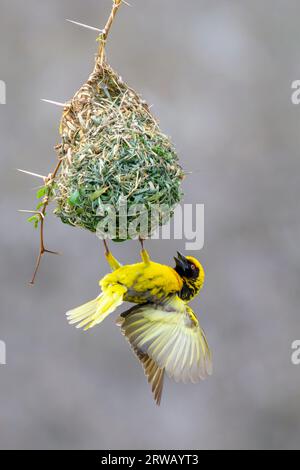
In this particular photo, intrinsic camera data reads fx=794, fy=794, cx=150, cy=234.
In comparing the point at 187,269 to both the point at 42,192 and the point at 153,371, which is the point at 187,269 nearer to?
the point at 153,371

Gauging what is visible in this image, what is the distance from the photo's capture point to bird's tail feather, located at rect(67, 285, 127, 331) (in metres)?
2.75

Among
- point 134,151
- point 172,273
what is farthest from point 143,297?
point 134,151

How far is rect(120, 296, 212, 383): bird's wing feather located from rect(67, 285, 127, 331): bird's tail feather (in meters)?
0.13

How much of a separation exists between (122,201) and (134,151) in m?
0.19

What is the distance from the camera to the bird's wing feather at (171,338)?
9.64 ft

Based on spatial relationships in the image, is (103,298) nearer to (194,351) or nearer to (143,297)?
(143,297)

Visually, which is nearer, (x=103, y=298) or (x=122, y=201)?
(x=122, y=201)

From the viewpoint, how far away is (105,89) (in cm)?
285

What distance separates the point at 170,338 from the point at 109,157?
763 mm

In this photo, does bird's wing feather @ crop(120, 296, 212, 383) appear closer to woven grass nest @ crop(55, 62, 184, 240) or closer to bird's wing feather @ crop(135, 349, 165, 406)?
bird's wing feather @ crop(135, 349, 165, 406)

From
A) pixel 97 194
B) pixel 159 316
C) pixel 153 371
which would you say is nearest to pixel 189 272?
pixel 159 316

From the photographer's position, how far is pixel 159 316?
2998 mm

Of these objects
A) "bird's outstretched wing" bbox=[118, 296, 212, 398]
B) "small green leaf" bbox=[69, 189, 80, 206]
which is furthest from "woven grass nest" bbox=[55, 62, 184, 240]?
"bird's outstretched wing" bbox=[118, 296, 212, 398]

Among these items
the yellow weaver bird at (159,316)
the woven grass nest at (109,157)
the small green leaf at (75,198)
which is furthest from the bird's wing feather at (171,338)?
the small green leaf at (75,198)
